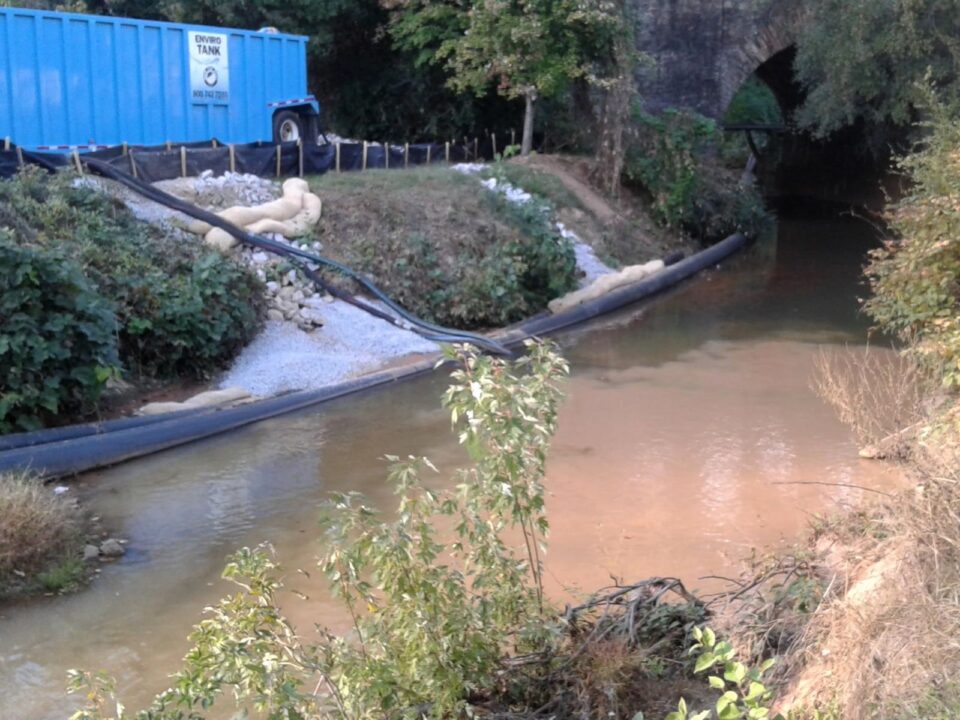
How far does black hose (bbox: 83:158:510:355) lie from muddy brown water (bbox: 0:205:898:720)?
1.34 meters

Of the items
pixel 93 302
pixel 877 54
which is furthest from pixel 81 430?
pixel 877 54

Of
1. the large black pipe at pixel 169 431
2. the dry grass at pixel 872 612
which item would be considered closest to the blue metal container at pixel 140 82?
the large black pipe at pixel 169 431

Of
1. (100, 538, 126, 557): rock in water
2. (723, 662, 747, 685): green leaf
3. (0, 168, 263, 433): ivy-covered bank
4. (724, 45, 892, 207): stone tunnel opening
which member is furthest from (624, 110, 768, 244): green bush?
(723, 662, 747, 685): green leaf

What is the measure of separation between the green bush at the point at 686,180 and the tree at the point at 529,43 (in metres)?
2.01

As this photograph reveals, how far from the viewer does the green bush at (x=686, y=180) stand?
68.0 feet

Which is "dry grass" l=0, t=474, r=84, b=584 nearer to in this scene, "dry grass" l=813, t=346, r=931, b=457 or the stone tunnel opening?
"dry grass" l=813, t=346, r=931, b=457

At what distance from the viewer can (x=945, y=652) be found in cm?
376

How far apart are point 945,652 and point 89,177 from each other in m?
11.6

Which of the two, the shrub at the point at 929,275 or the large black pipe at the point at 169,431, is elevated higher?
the shrub at the point at 929,275

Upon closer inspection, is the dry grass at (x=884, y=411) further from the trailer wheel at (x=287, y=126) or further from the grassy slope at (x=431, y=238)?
the trailer wheel at (x=287, y=126)

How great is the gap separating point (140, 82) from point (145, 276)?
726 cm

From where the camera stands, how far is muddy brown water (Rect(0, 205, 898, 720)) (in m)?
6.17

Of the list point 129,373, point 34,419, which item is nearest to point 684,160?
point 129,373

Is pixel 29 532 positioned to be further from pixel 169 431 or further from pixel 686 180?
pixel 686 180
